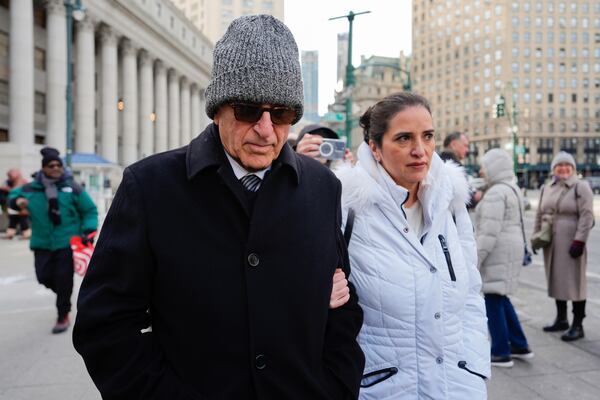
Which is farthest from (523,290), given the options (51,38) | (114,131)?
(114,131)

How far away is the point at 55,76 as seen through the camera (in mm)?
33312

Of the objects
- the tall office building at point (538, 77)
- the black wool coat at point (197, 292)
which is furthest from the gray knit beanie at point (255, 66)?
the tall office building at point (538, 77)

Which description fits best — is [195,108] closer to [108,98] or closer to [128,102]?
[128,102]

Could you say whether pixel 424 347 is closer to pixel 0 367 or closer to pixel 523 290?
pixel 0 367

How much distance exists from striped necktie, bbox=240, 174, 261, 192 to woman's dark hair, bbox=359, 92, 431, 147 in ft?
2.94

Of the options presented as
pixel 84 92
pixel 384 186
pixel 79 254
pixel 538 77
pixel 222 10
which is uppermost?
pixel 222 10

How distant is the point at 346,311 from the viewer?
1.89 metres

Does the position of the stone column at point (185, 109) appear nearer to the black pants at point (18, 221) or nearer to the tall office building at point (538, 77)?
the black pants at point (18, 221)

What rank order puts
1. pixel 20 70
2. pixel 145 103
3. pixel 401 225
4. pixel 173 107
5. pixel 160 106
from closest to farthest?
pixel 401 225 < pixel 20 70 < pixel 145 103 < pixel 160 106 < pixel 173 107

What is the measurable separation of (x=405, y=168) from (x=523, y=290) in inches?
257

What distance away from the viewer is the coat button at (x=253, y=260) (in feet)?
5.15

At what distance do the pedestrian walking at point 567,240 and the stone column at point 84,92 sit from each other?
36081 millimetres

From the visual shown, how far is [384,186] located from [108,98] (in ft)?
139

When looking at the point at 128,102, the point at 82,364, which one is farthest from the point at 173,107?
the point at 82,364
